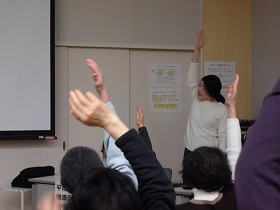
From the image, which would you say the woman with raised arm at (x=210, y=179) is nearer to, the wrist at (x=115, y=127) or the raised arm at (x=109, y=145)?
the raised arm at (x=109, y=145)

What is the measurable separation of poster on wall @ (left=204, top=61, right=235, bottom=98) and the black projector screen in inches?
74.9

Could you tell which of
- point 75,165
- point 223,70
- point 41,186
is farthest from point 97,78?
point 223,70

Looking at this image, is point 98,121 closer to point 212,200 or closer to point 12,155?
point 212,200

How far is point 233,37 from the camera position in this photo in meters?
6.55

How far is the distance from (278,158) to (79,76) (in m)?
5.34

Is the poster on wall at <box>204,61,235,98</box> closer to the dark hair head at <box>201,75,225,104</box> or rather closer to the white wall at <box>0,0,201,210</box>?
the white wall at <box>0,0,201,210</box>

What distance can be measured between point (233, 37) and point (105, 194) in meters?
5.70

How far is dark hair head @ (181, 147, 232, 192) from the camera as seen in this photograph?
2023 millimetres

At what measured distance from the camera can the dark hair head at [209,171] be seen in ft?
6.64

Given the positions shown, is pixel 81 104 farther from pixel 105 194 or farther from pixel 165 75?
pixel 165 75

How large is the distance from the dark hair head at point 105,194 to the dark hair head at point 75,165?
0.67m

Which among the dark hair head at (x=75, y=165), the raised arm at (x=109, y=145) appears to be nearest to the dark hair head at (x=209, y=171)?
the dark hair head at (x=75, y=165)

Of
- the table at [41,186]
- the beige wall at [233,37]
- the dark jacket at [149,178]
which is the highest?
the beige wall at [233,37]

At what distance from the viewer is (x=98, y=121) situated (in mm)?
1114
